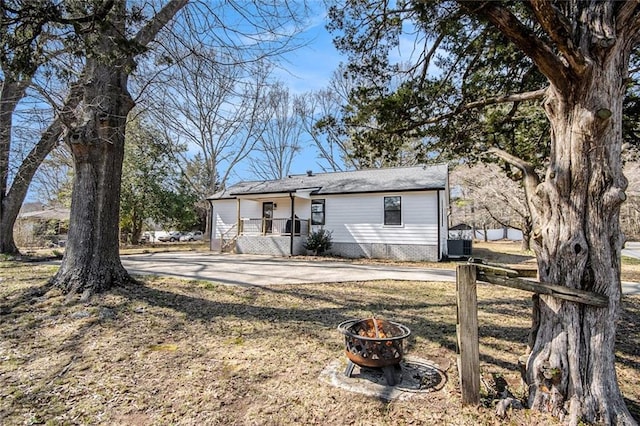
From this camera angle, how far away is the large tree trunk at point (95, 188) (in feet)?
17.6

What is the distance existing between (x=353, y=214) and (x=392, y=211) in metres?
1.81

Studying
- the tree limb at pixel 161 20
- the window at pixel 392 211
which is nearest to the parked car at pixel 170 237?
the window at pixel 392 211

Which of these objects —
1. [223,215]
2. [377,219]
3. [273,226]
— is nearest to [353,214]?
[377,219]

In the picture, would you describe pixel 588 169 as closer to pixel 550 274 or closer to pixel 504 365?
pixel 550 274

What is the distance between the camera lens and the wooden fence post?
2516 mm

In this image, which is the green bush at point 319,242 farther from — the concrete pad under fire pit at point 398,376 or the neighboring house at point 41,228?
the neighboring house at point 41,228

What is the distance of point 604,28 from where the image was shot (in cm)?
235

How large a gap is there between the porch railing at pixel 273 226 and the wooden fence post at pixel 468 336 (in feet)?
40.0

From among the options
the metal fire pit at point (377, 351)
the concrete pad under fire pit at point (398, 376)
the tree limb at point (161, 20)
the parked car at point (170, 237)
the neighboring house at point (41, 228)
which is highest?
the tree limb at point (161, 20)

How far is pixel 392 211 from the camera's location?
1386 cm

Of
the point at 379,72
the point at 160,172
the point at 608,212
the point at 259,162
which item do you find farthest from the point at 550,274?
the point at 259,162

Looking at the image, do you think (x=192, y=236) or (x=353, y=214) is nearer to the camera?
(x=353, y=214)

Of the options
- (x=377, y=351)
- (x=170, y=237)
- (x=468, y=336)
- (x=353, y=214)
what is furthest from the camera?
(x=170, y=237)

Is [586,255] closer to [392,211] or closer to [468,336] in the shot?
[468,336]
